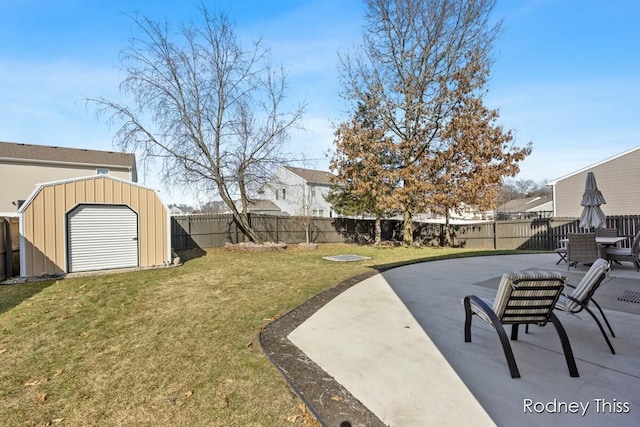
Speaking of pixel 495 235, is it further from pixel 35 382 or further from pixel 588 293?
pixel 35 382

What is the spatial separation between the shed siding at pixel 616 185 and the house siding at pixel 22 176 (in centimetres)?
3461

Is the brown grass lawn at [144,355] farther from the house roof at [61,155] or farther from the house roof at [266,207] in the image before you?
the house roof at [266,207]

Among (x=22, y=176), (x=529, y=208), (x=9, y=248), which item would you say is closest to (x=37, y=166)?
(x=22, y=176)

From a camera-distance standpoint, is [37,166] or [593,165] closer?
[37,166]

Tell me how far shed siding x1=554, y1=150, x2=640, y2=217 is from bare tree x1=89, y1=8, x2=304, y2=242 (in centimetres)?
2090

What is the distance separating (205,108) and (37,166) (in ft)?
48.0

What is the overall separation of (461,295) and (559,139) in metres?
16.2

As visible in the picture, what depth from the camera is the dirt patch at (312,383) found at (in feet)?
7.05

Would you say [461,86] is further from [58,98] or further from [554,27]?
[58,98]

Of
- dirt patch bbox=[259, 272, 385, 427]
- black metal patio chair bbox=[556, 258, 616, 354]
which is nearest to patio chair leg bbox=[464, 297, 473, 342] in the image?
black metal patio chair bbox=[556, 258, 616, 354]

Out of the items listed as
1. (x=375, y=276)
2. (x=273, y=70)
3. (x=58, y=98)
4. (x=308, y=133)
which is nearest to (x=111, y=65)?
(x=58, y=98)

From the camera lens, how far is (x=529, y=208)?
137 ft

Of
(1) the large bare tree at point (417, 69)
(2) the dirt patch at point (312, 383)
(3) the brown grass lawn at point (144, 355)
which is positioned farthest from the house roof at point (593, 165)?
(2) the dirt patch at point (312, 383)

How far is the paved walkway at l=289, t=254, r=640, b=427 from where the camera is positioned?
7.07ft
